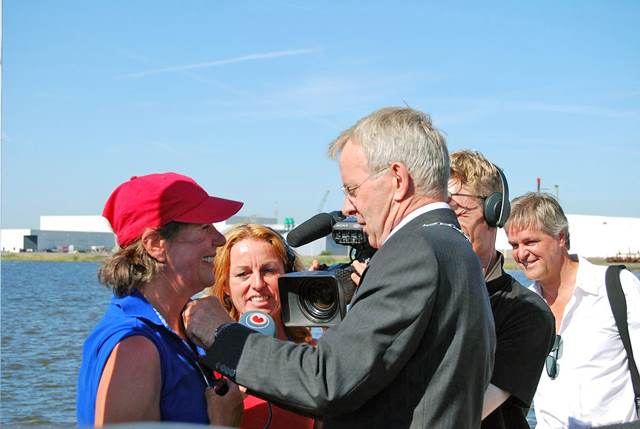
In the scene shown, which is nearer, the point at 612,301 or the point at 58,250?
the point at 612,301

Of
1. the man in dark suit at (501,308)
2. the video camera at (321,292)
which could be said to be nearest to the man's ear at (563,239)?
the man in dark suit at (501,308)

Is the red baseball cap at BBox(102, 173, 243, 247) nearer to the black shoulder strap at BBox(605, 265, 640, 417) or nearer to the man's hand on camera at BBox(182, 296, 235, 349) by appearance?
the man's hand on camera at BBox(182, 296, 235, 349)

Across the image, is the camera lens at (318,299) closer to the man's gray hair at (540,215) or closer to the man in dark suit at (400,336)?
the man in dark suit at (400,336)

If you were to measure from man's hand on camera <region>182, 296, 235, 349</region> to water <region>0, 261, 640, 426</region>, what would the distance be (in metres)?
0.64

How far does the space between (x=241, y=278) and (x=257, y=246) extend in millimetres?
185

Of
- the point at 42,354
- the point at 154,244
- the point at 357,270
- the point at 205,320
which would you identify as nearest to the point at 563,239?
the point at 357,270

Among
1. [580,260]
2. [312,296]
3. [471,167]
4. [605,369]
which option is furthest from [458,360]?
[580,260]

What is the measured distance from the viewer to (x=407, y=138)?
2.55 metres

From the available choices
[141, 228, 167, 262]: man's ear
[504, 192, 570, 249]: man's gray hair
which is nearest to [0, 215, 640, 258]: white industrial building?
[504, 192, 570, 249]: man's gray hair

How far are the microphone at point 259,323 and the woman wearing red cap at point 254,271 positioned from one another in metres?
1.20

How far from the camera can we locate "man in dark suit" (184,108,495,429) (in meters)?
2.32

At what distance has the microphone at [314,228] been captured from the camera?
332 cm

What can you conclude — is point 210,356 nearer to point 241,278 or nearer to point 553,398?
point 241,278

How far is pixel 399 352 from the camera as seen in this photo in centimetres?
232
